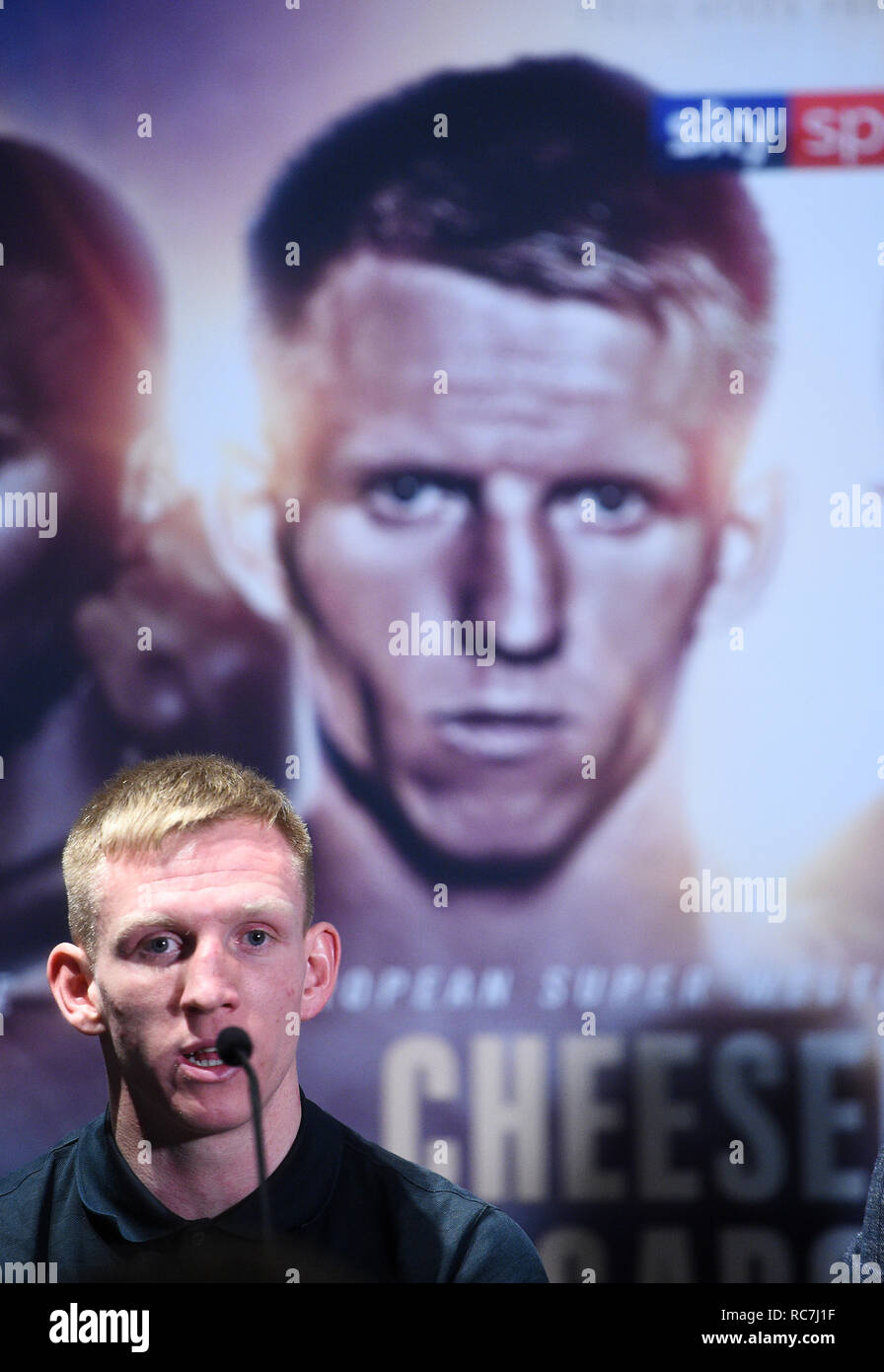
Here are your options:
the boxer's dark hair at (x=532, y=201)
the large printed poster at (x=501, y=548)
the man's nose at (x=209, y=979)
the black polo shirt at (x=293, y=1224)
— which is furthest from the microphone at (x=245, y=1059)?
the boxer's dark hair at (x=532, y=201)

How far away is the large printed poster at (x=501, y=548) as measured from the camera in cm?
303

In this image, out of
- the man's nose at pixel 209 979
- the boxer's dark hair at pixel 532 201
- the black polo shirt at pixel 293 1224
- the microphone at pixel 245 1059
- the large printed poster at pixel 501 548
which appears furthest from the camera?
the boxer's dark hair at pixel 532 201

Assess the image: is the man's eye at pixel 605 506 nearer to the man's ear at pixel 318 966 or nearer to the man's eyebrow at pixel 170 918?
the man's ear at pixel 318 966

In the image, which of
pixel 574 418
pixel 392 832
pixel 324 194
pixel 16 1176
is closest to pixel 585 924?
pixel 392 832

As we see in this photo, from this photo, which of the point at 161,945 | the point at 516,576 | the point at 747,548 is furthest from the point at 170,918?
the point at 747,548

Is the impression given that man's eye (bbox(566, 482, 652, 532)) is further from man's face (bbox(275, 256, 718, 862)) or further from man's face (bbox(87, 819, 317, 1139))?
man's face (bbox(87, 819, 317, 1139))

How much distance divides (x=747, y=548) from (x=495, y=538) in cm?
55

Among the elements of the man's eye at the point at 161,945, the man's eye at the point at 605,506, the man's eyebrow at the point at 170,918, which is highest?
the man's eye at the point at 605,506

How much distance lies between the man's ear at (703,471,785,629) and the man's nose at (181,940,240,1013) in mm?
1682

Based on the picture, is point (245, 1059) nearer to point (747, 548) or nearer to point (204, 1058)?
point (204, 1058)

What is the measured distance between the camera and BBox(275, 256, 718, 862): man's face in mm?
3086

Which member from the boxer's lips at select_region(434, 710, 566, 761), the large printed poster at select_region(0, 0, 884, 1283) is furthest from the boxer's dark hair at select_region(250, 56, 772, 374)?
the boxer's lips at select_region(434, 710, 566, 761)

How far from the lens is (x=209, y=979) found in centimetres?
171

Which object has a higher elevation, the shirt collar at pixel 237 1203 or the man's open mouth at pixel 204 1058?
the man's open mouth at pixel 204 1058
